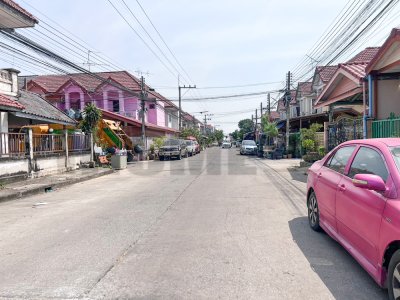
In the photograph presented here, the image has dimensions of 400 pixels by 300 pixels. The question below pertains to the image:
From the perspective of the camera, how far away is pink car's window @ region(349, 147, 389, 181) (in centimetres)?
419

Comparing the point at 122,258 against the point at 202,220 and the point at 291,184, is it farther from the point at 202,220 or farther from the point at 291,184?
the point at 291,184

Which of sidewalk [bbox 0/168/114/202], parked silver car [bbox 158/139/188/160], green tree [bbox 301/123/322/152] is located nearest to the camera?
sidewalk [bbox 0/168/114/202]

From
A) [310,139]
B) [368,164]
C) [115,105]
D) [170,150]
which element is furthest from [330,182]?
[115,105]

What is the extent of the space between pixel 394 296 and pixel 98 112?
68.3 ft

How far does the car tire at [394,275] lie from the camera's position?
336 centimetres

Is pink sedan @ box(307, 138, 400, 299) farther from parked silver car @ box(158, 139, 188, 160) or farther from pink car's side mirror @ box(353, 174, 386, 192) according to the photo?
parked silver car @ box(158, 139, 188, 160)

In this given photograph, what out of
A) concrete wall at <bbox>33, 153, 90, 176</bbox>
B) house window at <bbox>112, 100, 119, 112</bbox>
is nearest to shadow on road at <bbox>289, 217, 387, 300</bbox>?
concrete wall at <bbox>33, 153, 90, 176</bbox>

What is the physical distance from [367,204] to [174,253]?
269 cm

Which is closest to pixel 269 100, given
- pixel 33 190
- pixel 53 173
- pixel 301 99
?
pixel 301 99

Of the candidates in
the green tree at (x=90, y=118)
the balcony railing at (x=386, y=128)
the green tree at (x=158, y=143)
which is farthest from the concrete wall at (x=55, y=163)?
the balcony railing at (x=386, y=128)

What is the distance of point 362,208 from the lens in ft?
13.6

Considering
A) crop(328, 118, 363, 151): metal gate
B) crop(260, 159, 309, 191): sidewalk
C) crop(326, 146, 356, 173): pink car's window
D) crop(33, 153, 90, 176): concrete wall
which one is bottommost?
crop(260, 159, 309, 191): sidewalk

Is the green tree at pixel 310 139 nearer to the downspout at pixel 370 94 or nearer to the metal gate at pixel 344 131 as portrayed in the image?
the metal gate at pixel 344 131

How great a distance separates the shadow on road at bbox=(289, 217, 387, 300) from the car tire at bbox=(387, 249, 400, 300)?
1.29ft
